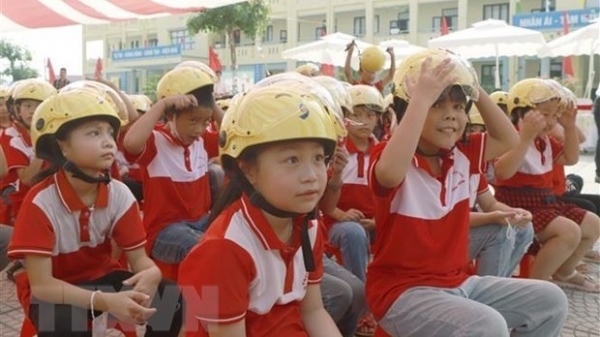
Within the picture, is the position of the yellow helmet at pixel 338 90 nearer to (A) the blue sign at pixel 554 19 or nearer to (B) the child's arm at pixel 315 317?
(B) the child's arm at pixel 315 317

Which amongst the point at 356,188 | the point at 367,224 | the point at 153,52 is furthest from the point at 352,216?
the point at 153,52

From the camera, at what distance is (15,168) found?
4.53m

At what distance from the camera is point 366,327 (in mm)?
3777

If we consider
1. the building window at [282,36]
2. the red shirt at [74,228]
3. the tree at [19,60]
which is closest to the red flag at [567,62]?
the building window at [282,36]

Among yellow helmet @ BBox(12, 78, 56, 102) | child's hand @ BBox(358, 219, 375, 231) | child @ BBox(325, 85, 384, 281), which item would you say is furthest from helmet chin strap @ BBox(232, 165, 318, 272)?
yellow helmet @ BBox(12, 78, 56, 102)

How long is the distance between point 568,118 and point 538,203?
0.66 meters

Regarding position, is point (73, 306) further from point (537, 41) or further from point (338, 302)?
point (537, 41)

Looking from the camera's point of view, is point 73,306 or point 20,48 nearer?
point 73,306

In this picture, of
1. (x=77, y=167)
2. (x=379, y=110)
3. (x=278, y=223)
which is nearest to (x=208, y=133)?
(x=379, y=110)

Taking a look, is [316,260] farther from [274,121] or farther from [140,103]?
[140,103]

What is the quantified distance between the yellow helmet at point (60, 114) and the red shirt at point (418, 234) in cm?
125

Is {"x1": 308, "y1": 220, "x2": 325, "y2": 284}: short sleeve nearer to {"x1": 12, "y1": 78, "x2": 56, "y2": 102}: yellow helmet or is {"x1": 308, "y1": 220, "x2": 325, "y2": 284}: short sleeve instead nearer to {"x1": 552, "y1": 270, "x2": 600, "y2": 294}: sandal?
{"x1": 12, "y1": 78, "x2": 56, "y2": 102}: yellow helmet

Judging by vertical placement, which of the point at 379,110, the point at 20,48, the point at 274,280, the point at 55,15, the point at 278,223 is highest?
the point at 20,48

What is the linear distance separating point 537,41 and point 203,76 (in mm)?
11494
